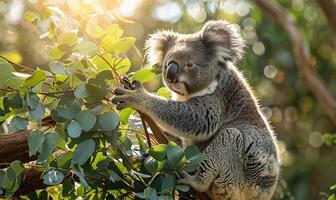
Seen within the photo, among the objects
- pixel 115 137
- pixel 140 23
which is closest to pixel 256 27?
pixel 140 23

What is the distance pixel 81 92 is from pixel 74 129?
0.58 ft

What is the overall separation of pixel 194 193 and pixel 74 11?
4.95ft

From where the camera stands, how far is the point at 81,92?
117 inches

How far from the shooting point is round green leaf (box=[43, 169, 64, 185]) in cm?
284

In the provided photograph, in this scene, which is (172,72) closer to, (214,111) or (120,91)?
(214,111)

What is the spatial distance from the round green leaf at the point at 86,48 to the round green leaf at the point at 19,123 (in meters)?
0.38

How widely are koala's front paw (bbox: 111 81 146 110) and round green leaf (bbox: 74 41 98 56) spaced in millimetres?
310

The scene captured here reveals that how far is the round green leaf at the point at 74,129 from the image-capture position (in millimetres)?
2859

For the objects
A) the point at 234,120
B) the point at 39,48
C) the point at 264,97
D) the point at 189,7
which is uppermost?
the point at 234,120

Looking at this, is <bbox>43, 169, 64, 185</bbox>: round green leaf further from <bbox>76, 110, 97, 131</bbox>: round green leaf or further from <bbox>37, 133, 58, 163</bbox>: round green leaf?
<bbox>76, 110, 97, 131</bbox>: round green leaf

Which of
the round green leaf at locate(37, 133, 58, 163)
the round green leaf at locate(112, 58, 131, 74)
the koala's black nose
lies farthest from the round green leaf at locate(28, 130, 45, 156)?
the koala's black nose

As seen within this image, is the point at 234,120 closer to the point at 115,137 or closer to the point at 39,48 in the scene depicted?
the point at 115,137

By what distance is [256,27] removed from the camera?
8023 millimetres

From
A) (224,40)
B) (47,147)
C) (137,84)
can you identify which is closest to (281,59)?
(224,40)
